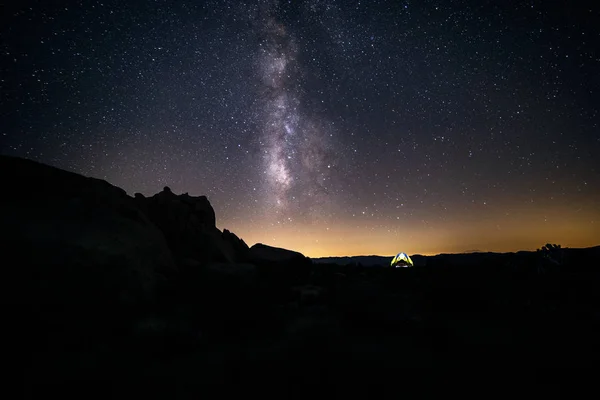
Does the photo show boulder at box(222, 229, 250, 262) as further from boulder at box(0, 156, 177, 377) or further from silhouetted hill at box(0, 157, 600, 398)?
boulder at box(0, 156, 177, 377)

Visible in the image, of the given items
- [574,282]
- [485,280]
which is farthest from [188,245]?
[574,282]

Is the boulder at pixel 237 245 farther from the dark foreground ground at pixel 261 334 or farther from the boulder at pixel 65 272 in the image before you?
the boulder at pixel 65 272

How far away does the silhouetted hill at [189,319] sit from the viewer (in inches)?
156

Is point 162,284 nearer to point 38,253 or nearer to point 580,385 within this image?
point 38,253

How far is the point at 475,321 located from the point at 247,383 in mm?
5978

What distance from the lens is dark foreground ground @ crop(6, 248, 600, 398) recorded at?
3953 mm

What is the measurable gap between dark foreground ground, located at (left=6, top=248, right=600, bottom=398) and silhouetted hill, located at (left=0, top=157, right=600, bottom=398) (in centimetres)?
3

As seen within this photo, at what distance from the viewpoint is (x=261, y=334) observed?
5781mm

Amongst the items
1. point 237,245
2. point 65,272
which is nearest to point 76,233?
point 65,272

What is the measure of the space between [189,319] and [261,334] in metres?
1.58

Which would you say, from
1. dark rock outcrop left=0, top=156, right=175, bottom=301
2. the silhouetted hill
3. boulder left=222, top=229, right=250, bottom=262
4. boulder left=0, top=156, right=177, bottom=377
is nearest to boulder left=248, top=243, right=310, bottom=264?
boulder left=222, top=229, right=250, bottom=262

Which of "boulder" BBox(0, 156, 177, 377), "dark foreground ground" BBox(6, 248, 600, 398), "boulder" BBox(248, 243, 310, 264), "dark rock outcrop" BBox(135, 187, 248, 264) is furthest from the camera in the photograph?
"boulder" BBox(248, 243, 310, 264)

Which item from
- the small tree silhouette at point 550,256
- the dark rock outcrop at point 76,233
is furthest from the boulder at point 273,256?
the small tree silhouette at point 550,256

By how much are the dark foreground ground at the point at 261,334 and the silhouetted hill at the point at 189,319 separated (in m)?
0.03
